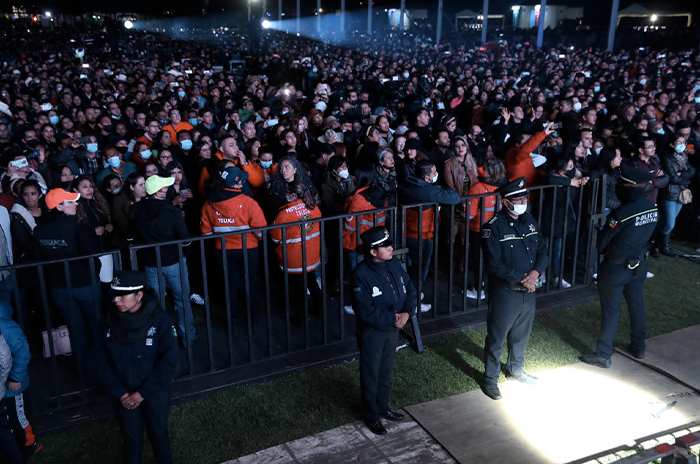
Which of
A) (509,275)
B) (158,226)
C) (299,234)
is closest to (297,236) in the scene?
(299,234)

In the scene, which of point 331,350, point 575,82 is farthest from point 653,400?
point 575,82

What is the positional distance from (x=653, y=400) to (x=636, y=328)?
85cm

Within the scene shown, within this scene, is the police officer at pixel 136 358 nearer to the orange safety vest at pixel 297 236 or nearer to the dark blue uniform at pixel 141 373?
the dark blue uniform at pixel 141 373

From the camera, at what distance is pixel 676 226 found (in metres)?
10.2

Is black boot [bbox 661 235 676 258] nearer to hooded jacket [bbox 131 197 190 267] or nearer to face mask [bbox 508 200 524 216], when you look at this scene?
face mask [bbox 508 200 524 216]

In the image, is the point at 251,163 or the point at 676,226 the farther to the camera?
the point at 676,226

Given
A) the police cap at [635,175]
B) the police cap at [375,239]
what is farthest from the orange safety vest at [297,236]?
the police cap at [635,175]

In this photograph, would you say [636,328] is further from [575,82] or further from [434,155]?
[575,82]

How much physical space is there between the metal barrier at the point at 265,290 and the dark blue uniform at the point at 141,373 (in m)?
1.10

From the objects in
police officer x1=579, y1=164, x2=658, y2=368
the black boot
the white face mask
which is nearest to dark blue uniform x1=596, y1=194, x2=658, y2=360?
police officer x1=579, y1=164, x2=658, y2=368

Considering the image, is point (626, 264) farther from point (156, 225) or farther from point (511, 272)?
point (156, 225)

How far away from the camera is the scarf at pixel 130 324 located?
4051 millimetres

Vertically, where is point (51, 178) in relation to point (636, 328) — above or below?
above

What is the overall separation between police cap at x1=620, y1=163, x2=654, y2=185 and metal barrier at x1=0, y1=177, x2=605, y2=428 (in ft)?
4.26
